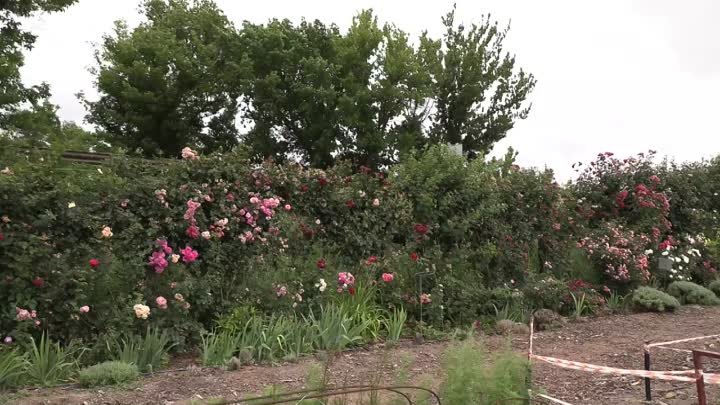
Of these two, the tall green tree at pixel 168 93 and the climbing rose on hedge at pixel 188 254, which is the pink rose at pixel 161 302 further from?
the tall green tree at pixel 168 93

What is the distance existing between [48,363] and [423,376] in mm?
2843

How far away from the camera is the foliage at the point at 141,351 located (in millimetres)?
5156

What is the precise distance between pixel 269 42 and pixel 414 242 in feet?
65.2

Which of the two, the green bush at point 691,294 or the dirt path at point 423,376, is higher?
the green bush at point 691,294

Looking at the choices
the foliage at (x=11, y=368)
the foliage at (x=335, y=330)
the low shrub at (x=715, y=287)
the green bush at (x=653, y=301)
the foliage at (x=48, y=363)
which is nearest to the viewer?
the foliage at (x=11, y=368)

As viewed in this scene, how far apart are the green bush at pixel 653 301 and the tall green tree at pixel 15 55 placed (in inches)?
587

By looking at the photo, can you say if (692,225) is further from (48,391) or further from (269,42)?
(269,42)

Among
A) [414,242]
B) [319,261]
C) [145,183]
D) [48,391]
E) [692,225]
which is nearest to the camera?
[48,391]

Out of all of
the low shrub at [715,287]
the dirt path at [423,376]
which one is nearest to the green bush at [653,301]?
the dirt path at [423,376]

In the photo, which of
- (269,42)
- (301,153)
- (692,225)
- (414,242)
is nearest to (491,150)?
(301,153)

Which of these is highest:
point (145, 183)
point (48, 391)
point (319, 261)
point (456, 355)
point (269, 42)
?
point (269, 42)

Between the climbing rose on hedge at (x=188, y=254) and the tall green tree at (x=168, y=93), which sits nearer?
the climbing rose on hedge at (x=188, y=254)

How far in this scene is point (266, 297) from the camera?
6.39 metres

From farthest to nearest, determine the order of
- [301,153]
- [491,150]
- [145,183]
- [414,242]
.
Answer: [301,153] → [491,150] → [414,242] → [145,183]
